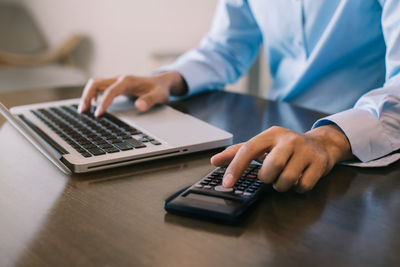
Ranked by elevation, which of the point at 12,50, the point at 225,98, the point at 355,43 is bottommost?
the point at 12,50

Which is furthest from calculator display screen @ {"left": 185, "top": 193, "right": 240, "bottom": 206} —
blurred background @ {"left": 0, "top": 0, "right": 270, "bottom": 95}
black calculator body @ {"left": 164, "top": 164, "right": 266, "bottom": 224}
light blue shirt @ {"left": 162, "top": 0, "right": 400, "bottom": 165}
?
blurred background @ {"left": 0, "top": 0, "right": 270, "bottom": 95}

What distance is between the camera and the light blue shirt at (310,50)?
3.02ft

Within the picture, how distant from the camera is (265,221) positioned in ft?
1.46

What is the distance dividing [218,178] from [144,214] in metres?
0.11

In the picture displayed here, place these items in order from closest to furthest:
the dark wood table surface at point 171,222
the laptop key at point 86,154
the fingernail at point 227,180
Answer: the dark wood table surface at point 171,222 < the fingernail at point 227,180 < the laptop key at point 86,154

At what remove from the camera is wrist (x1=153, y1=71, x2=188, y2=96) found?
98 cm

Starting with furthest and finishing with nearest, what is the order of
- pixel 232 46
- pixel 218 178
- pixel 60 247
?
pixel 232 46, pixel 218 178, pixel 60 247

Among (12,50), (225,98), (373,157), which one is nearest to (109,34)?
(12,50)

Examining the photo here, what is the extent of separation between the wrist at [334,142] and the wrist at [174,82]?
1.48 ft

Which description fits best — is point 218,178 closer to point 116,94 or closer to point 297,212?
point 297,212

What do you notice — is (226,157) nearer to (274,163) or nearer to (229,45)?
(274,163)

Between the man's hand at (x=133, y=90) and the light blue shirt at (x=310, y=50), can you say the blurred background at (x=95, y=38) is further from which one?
the man's hand at (x=133, y=90)

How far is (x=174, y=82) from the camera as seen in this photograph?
1008 millimetres

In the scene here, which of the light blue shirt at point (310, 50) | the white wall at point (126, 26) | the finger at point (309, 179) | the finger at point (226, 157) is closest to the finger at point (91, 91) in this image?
the light blue shirt at point (310, 50)
